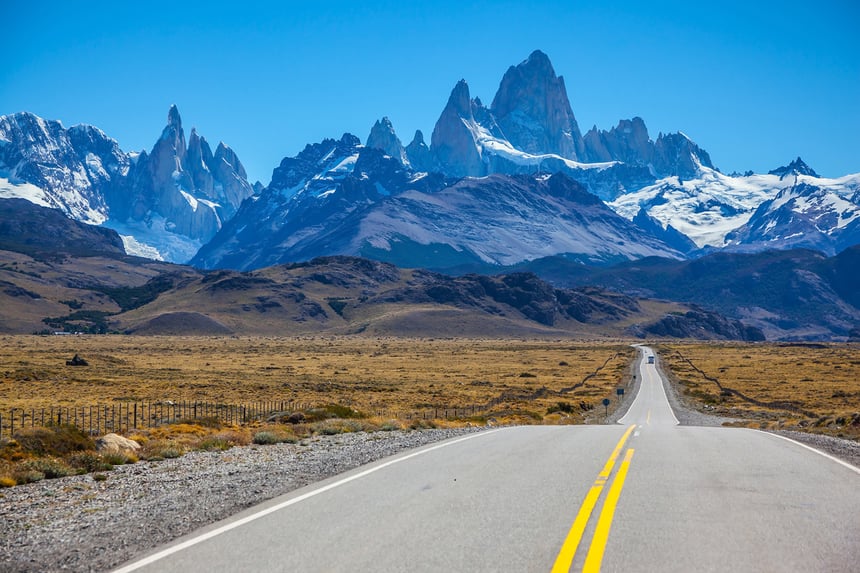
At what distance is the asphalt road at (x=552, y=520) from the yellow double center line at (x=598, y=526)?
0.02 meters

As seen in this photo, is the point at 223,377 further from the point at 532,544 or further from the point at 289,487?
the point at 532,544

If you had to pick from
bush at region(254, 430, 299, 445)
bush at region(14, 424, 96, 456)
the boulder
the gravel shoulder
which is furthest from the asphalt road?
bush at region(14, 424, 96, 456)

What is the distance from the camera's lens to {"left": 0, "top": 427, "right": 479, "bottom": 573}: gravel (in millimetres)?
9500

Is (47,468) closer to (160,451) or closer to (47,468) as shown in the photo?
(47,468)

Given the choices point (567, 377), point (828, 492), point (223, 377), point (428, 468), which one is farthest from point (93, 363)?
point (828, 492)

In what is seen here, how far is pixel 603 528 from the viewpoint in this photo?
10.0 m

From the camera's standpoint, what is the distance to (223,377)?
268ft

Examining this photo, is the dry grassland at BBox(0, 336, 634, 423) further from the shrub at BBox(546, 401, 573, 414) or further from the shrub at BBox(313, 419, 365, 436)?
the shrub at BBox(313, 419, 365, 436)

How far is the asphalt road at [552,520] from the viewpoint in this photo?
28.3ft

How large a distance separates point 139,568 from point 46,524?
3.67 metres

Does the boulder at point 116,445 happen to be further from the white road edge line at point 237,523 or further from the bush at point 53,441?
the white road edge line at point 237,523

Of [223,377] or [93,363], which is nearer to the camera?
[223,377]

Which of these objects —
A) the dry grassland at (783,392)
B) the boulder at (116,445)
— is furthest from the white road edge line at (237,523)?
the dry grassland at (783,392)

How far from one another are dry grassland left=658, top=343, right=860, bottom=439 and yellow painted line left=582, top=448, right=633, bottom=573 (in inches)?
765
